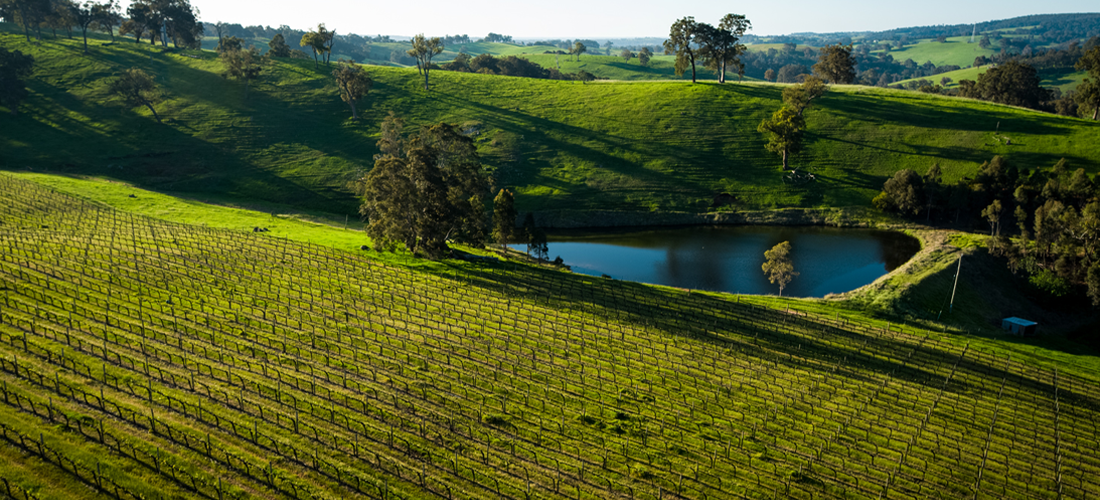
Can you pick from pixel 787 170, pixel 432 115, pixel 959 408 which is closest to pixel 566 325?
pixel 959 408

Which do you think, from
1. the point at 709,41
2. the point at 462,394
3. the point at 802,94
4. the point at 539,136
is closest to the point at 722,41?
the point at 709,41

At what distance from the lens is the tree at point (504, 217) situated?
262ft

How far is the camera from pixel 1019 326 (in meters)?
68.5

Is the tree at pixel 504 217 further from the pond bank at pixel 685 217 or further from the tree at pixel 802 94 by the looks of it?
the tree at pixel 802 94

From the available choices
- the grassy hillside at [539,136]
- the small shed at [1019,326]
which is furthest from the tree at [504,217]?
the small shed at [1019,326]

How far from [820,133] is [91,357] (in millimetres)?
138955

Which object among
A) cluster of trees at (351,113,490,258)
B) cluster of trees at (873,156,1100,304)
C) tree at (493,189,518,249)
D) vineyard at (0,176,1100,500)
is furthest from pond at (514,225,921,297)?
cluster of trees at (351,113,490,258)

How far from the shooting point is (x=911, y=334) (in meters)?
63.2

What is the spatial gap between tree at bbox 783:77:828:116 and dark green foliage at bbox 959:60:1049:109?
2197 inches

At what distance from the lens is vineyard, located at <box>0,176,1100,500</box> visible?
2894cm

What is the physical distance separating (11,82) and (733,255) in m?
162

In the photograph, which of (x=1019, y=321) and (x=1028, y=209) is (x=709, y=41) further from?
(x=1019, y=321)

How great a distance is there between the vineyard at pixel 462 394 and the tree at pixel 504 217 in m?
17.1

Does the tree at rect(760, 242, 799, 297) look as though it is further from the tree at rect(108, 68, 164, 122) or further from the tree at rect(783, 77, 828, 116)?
the tree at rect(108, 68, 164, 122)
